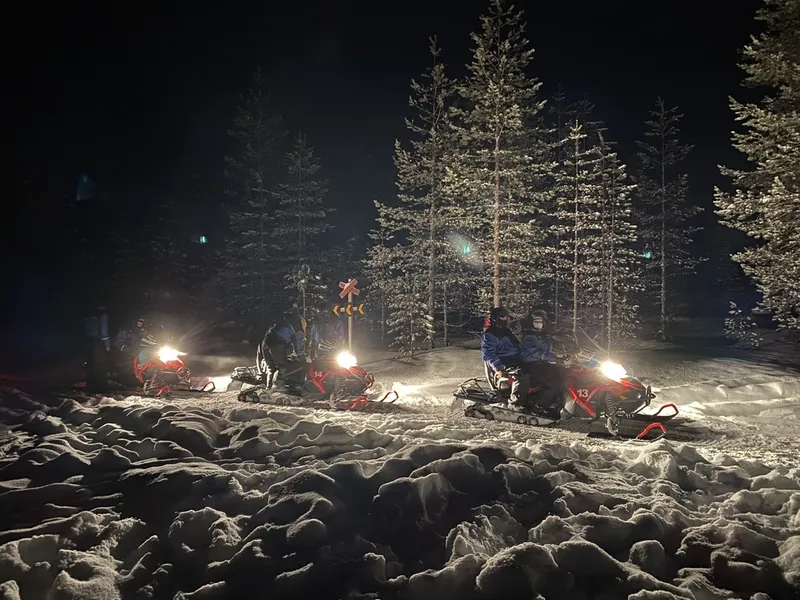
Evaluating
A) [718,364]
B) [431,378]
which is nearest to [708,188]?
[718,364]

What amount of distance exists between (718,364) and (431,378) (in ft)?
30.3

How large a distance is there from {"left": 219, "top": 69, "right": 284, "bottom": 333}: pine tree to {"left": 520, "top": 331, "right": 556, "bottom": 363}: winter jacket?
2233cm

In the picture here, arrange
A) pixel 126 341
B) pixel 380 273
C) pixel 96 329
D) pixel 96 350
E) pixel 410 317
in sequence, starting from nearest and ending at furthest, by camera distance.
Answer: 1. pixel 96 350
2. pixel 96 329
3. pixel 126 341
4. pixel 410 317
5. pixel 380 273

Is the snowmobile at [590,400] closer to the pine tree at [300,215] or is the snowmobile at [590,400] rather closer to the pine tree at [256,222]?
the pine tree at [300,215]

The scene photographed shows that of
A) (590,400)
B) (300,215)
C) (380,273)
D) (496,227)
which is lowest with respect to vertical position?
(590,400)

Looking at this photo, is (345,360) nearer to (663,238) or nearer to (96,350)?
(96,350)

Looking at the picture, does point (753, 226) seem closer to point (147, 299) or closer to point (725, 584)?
point (725, 584)

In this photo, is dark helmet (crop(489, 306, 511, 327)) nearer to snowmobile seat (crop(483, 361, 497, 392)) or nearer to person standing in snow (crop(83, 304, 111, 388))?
snowmobile seat (crop(483, 361, 497, 392))

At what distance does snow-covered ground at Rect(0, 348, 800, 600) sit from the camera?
11.9 feet

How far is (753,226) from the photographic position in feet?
45.7

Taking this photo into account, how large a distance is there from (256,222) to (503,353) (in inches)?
967

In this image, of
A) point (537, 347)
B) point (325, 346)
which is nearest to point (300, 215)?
point (325, 346)

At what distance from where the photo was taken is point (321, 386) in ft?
40.2

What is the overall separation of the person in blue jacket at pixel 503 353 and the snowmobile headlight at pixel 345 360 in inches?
143
